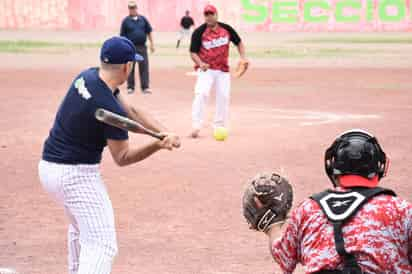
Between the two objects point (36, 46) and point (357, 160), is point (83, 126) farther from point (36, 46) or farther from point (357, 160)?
point (36, 46)

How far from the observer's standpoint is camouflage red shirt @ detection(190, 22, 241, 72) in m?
15.1

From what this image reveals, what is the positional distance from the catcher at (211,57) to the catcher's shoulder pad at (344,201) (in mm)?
11363

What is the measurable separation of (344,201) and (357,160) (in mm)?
171

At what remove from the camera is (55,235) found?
9062 millimetres

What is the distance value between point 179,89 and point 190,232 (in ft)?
49.0

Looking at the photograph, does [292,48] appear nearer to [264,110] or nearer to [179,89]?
[179,89]

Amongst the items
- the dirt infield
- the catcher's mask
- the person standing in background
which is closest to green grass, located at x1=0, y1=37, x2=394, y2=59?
the dirt infield

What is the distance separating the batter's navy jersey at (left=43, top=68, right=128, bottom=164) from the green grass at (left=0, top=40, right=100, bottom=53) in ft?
108

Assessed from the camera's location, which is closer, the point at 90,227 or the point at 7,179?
the point at 90,227

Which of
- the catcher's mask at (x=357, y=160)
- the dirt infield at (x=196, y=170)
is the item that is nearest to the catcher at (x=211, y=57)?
the dirt infield at (x=196, y=170)

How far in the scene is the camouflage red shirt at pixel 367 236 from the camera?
12.0ft

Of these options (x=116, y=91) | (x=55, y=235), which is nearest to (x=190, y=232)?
(x=55, y=235)

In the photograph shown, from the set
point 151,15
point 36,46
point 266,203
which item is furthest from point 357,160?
point 151,15

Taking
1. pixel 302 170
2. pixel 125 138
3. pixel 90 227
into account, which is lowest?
pixel 302 170
